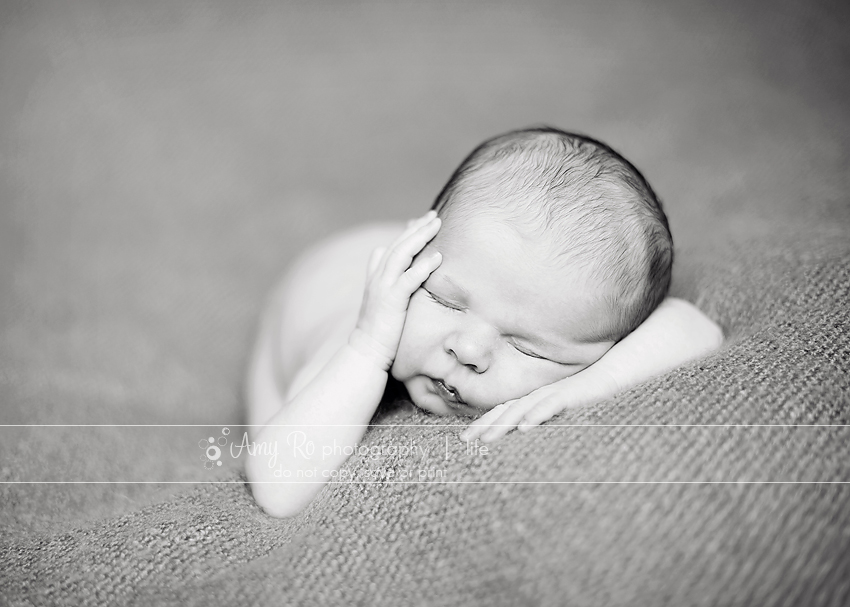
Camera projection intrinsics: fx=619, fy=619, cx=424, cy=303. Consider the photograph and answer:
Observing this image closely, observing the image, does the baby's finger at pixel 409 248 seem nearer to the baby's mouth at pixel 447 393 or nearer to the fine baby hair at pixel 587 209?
the fine baby hair at pixel 587 209

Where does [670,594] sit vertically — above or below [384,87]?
below

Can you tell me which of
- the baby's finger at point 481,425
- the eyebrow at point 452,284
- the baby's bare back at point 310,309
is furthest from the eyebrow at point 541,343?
the baby's bare back at point 310,309

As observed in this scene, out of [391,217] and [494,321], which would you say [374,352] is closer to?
[494,321]

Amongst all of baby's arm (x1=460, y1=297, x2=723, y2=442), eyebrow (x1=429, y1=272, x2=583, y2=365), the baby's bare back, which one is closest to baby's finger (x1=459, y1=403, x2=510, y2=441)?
baby's arm (x1=460, y1=297, x2=723, y2=442)

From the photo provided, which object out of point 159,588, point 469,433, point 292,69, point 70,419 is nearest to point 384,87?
point 292,69

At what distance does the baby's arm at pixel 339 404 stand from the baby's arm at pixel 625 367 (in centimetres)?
19

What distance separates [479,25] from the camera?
1967 mm

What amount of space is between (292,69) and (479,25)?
1.99 ft

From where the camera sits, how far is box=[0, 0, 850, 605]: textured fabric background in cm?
58

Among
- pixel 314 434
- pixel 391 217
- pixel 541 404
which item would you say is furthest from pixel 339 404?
pixel 391 217

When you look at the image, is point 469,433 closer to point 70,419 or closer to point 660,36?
point 70,419

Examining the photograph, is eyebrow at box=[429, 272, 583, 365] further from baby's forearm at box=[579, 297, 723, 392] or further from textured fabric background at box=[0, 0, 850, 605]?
textured fabric background at box=[0, 0, 850, 605]

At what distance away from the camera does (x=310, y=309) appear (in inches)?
50.6

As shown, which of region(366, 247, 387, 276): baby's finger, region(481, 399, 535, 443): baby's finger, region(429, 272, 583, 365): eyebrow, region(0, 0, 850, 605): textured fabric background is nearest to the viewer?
region(0, 0, 850, 605): textured fabric background
